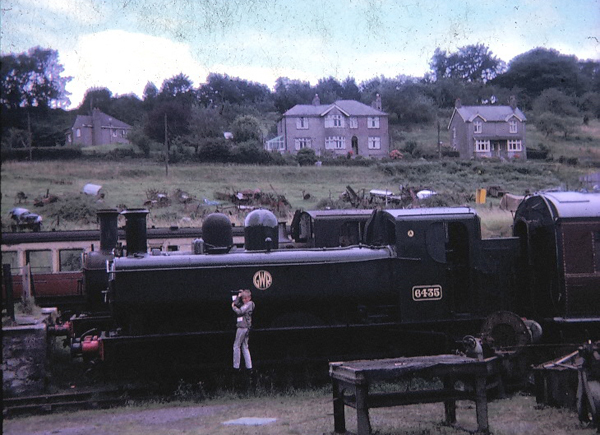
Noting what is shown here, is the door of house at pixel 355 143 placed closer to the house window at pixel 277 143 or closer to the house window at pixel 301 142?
the house window at pixel 301 142

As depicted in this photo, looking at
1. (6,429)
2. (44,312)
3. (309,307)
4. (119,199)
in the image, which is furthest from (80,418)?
(119,199)

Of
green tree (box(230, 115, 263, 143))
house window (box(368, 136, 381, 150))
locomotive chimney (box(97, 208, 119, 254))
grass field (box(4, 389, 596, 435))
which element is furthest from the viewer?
house window (box(368, 136, 381, 150))

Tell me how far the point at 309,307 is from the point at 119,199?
2647 centimetres

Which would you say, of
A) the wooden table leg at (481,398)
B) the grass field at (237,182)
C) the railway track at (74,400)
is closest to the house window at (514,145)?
the grass field at (237,182)

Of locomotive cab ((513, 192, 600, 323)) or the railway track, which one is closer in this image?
the railway track

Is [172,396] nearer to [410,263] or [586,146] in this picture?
[410,263]

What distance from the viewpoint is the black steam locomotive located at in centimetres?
1205

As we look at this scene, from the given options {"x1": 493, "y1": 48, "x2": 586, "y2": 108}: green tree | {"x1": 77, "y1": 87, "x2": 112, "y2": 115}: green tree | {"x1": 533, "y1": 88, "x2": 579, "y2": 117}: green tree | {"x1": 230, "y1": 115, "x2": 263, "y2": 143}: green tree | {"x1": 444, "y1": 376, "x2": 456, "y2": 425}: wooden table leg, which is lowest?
{"x1": 444, "y1": 376, "x2": 456, "y2": 425}: wooden table leg

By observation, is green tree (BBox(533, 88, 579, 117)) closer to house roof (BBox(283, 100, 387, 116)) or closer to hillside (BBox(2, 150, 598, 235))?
hillside (BBox(2, 150, 598, 235))

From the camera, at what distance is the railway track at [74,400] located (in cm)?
1092

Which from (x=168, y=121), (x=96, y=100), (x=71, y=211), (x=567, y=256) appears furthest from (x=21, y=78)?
(x=96, y=100)

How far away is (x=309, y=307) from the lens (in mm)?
12758

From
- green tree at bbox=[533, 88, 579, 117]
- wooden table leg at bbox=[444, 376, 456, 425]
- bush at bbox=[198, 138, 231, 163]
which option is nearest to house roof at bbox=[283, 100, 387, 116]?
bush at bbox=[198, 138, 231, 163]

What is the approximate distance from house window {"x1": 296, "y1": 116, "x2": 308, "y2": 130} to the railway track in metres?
47.5
